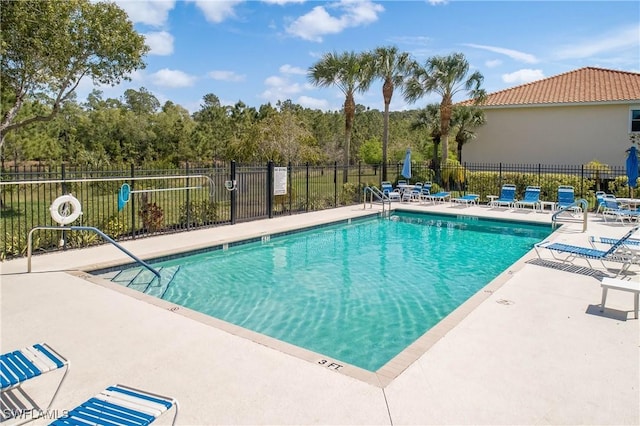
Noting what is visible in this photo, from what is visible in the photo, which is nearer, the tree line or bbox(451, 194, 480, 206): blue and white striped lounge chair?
the tree line

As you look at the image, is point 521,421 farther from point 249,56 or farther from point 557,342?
point 249,56

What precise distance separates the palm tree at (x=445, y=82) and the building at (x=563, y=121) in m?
2.46

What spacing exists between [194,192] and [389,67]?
1368 cm

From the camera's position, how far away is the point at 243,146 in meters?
28.0

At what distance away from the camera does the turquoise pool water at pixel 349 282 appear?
6.06 m

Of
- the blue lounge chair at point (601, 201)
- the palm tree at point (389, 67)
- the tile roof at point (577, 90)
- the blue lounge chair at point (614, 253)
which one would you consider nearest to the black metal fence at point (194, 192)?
the blue lounge chair at point (601, 201)

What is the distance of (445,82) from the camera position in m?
22.9

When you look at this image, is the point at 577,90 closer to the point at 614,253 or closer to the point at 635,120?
the point at 635,120

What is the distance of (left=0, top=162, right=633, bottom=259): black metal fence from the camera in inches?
378

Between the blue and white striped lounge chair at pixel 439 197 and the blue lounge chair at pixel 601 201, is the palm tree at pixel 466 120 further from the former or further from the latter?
the blue lounge chair at pixel 601 201

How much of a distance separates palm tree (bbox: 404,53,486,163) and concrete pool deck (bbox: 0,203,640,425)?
58.2ft

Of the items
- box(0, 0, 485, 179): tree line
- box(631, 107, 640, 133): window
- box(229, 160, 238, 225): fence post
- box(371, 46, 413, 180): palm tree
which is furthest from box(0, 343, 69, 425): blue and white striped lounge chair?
box(631, 107, 640, 133): window

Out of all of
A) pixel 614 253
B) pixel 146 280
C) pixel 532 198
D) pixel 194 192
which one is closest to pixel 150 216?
pixel 194 192

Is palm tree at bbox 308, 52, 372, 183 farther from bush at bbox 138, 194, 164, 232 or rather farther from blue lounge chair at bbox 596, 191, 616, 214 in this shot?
bush at bbox 138, 194, 164, 232
